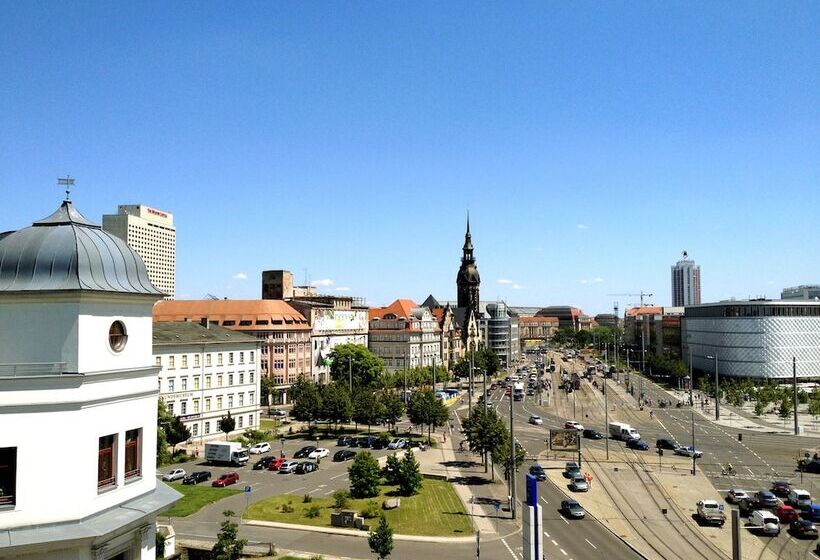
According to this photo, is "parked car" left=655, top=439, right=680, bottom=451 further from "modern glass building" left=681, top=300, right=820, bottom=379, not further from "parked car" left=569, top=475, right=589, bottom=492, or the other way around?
"modern glass building" left=681, top=300, right=820, bottom=379

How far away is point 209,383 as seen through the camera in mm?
84062

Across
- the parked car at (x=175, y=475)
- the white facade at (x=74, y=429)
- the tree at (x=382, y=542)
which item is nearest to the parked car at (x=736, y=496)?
the tree at (x=382, y=542)

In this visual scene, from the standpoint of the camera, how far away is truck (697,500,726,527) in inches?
1876

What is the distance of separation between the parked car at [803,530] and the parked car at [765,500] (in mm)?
5127

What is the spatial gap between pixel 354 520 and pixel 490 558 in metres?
10.8

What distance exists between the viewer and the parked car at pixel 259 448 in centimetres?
7494

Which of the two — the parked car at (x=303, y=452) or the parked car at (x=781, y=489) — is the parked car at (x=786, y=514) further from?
the parked car at (x=303, y=452)

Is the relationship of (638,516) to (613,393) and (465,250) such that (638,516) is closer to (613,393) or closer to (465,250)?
(613,393)

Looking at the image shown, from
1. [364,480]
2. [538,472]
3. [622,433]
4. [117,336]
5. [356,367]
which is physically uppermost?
[117,336]

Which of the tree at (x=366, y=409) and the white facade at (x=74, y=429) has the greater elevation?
the white facade at (x=74, y=429)

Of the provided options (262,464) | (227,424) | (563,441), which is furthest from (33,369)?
(227,424)

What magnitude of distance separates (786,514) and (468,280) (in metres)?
147

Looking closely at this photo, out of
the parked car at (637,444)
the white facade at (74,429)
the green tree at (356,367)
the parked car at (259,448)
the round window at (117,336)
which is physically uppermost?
the round window at (117,336)

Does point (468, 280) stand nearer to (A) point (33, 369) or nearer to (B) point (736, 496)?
(B) point (736, 496)
